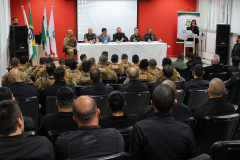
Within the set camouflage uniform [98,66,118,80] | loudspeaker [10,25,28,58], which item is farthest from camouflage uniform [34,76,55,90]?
loudspeaker [10,25,28,58]

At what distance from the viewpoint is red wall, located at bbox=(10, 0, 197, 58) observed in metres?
11.9

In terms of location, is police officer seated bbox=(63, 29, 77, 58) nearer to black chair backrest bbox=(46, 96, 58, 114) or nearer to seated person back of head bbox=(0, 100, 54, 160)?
black chair backrest bbox=(46, 96, 58, 114)

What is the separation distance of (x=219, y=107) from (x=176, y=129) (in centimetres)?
120

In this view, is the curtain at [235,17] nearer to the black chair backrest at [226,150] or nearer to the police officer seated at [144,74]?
the police officer seated at [144,74]

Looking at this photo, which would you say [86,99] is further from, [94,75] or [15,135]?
[94,75]

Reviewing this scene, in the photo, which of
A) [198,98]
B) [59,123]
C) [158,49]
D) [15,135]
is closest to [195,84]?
[198,98]

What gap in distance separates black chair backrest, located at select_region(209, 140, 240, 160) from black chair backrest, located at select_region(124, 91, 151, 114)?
82.8 inches

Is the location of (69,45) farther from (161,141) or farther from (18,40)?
(161,141)

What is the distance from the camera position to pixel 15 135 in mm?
1975

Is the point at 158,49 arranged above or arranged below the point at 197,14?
below

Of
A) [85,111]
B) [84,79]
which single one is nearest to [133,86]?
[84,79]

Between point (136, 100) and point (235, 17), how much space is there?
8.18 meters

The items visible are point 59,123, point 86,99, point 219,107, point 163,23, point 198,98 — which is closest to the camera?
point 86,99

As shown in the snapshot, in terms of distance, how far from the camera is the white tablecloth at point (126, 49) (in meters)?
9.66
